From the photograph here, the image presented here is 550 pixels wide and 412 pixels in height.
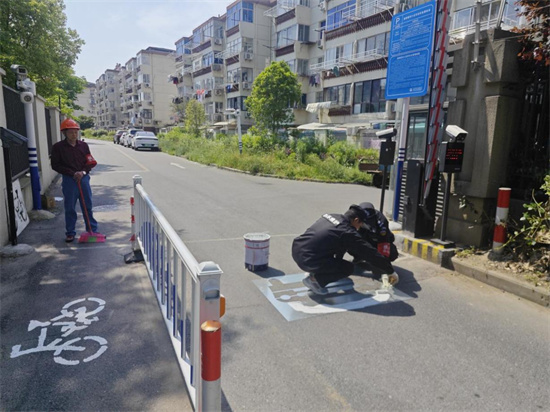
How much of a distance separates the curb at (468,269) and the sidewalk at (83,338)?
3993mm

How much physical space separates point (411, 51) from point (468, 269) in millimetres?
4064

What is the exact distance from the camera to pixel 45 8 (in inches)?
552

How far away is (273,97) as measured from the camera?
24.2m

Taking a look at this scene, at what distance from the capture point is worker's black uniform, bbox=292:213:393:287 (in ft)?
13.7

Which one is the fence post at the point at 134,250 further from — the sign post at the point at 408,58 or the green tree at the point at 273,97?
the green tree at the point at 273,97

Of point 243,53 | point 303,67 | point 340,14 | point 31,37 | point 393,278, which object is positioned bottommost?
point 393,278

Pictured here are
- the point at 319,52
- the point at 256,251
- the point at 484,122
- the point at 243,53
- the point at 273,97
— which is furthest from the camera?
the point at 243,53

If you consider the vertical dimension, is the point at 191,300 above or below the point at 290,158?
below

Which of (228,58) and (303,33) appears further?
(228,58)

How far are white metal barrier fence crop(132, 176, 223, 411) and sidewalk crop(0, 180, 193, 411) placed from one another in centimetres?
22

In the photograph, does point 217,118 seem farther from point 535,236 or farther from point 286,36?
point 535,236

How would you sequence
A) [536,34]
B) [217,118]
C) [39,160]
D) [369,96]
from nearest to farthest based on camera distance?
1. [536,34]
2. [39,160]
3. [369,96]
4. [217,118]

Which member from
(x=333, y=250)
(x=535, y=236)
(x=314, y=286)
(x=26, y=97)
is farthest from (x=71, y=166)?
(x=535, y=236)

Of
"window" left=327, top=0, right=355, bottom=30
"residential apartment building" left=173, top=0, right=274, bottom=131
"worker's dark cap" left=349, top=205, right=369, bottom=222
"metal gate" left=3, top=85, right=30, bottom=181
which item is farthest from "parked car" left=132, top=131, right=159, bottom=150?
"worker's dark cap" left=349, top=205, right=369, bottom=222
